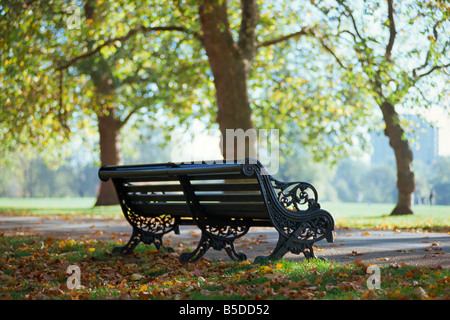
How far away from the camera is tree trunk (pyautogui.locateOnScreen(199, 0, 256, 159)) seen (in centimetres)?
1301

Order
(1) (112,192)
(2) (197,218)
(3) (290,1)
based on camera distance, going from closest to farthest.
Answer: (2) (197,218), (3) (290,1), (1) (112,192)

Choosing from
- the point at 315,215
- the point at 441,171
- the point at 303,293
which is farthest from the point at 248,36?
the point at 441,171

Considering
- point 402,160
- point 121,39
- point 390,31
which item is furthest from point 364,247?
point 402,160

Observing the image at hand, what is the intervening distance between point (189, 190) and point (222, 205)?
1.30 feet

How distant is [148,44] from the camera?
63.5 feet

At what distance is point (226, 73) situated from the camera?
1311 centimetres

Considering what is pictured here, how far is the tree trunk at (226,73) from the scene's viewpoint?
42.7 ft

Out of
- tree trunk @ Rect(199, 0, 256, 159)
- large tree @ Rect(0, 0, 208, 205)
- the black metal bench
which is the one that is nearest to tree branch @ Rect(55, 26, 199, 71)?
large tree @ Rect(0, 0, 208, 205)

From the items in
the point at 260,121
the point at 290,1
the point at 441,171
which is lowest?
the point at 441,171

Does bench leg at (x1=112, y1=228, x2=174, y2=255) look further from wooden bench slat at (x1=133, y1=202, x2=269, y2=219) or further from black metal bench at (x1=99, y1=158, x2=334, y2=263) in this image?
wooden bench slat at (x1=133, y1=202, x2=269, y2=219)

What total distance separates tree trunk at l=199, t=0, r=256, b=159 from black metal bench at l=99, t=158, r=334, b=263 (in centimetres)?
608

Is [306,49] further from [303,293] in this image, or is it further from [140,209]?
[303,293]

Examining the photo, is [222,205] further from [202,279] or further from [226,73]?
[226,73]

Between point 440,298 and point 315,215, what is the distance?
6.99 ft
